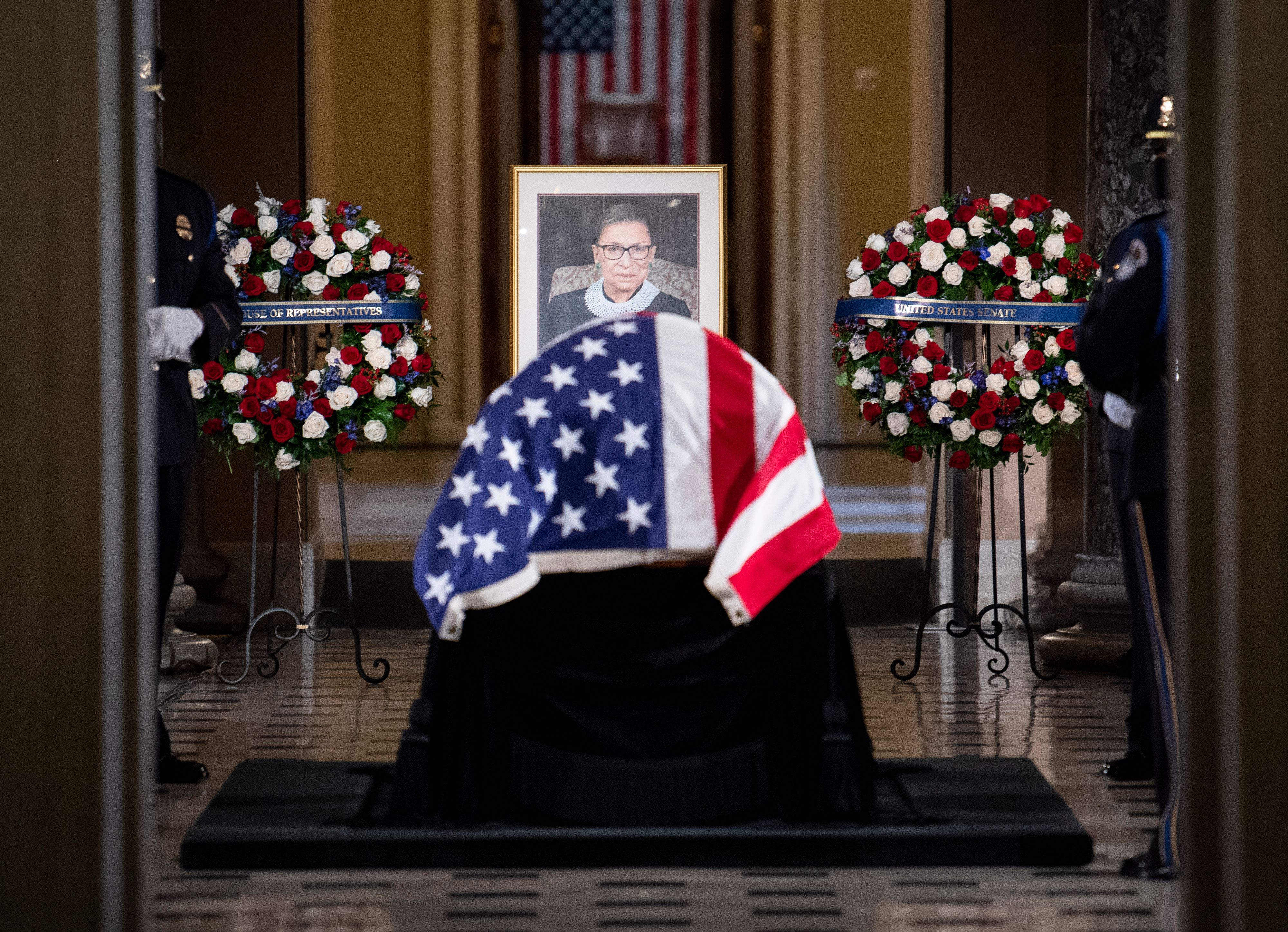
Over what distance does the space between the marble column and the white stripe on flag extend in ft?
9.21

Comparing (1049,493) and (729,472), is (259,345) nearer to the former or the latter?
(729,472)

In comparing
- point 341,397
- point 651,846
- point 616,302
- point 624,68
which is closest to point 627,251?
point 616,302

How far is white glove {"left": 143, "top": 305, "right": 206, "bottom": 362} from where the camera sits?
387 centimetres

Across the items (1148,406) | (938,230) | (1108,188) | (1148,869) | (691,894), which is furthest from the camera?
(1108,188)

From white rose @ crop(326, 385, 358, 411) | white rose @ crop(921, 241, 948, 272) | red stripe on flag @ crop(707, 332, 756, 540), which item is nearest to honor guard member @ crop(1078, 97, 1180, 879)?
red stripe on flag @ crop(707, 332, 756, 540)

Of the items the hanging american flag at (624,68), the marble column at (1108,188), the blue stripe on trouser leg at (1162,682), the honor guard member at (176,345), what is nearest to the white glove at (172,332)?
the honor guard member at (176,345)

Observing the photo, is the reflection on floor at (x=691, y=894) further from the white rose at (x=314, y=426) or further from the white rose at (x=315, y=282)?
the white rose at (x=315, y=282)

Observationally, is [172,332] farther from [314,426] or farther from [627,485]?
[627,485]

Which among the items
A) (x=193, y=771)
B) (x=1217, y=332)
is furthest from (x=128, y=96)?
(x=193, y=771)

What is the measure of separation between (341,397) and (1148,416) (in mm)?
2993

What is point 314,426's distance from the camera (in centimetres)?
518

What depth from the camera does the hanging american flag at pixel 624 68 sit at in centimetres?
1541

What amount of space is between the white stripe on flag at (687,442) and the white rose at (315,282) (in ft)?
7.26

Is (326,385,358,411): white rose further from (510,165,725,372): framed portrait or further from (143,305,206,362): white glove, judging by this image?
(143,305,206,362): white glove
